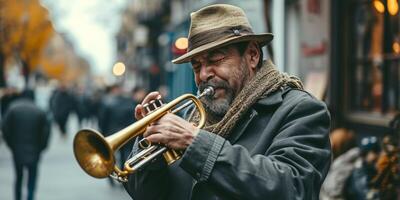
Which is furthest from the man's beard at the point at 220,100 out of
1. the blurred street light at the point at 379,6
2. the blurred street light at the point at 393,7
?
the blurred street light at the point at 379,6

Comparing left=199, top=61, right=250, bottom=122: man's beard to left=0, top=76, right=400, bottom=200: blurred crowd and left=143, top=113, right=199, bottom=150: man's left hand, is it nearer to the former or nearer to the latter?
left=143, top=113, right=199, bottom=150: man's left hand

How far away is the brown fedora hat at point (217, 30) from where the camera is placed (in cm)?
276

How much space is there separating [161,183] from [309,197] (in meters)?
0.61

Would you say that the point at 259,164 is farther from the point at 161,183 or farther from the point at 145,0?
the point at 145,0

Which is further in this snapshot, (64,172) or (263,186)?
(64,172)

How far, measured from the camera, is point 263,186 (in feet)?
7.95

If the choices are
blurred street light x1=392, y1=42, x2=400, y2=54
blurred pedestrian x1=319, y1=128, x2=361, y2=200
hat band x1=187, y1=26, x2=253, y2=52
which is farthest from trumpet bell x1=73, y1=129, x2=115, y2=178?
blurred street light x1=392, y1=42, x2=400, y2=54

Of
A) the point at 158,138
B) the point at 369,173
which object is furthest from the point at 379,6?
the point at 158,138

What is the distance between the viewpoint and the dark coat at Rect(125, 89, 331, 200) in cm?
244

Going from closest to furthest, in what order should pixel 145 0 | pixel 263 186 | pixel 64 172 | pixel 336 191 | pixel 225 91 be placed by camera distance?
pixel 263 186 → pixel 225 91 → pixel 336 191 → pixel 64 172 → pixel 145 0

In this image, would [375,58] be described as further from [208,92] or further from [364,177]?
[208,92]

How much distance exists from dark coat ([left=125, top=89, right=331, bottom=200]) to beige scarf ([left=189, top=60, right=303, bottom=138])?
34 mm

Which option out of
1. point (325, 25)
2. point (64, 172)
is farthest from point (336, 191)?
point (64, 172)

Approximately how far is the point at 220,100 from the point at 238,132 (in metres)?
0.14
